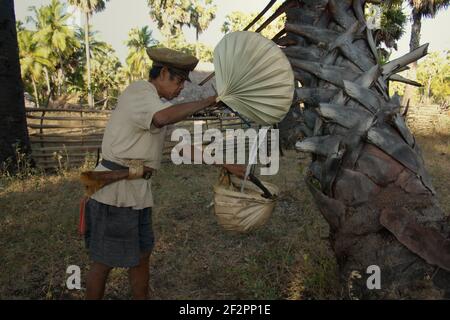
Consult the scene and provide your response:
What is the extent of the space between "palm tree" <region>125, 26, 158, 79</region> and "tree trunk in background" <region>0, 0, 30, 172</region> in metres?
44.9

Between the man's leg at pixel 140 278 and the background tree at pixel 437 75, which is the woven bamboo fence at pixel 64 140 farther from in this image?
the background tree at pixel 437 75

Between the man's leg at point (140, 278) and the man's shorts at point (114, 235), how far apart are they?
8.2 inches

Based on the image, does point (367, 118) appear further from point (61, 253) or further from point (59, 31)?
point (59, 31)

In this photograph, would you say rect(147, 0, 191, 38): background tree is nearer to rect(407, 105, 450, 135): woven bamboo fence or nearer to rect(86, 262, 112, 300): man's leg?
rect(407, 105, 450, 135): woven bamboo fence

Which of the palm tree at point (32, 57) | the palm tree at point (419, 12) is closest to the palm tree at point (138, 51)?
the palm tree at point (32, 57)

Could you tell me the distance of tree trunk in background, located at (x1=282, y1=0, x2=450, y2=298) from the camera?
6.59 ft

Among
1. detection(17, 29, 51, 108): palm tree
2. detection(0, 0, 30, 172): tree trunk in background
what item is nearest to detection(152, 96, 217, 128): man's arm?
detection(0, 0, 30, 172): tree trunk in background

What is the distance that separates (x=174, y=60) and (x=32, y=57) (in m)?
37.7

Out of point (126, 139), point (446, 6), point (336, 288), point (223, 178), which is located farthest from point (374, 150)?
point (446, 6)

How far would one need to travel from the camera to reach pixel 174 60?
239cm

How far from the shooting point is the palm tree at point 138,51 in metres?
50.3

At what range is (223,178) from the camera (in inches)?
98.2

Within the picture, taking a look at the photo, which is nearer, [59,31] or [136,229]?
[136,229]

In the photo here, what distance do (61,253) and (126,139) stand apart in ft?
6.64
